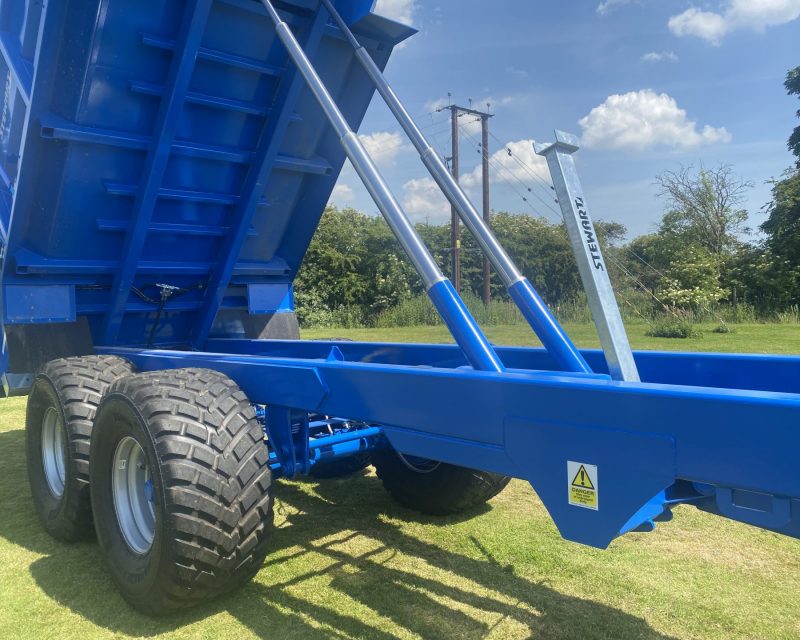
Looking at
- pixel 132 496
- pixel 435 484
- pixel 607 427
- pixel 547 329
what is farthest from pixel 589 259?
pixel 132 496

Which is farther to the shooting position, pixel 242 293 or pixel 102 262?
pixel 242 293

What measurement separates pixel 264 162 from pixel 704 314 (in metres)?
16.0

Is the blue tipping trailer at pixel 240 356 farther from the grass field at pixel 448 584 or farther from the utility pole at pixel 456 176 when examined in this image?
the utility pole at pixel 456 176

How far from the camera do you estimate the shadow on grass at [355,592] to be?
2.88 metres

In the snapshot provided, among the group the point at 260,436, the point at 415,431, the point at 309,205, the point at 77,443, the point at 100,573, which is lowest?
the point at 100,573

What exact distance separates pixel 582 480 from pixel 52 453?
3.57m

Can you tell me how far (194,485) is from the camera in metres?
2.73

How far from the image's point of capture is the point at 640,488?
1812 mm

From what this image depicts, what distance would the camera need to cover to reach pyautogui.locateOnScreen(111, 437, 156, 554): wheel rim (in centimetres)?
328

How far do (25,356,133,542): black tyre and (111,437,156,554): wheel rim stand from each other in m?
0.40

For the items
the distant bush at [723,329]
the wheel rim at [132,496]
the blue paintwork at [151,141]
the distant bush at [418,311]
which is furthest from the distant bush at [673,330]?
the wheel rim at [132,496]

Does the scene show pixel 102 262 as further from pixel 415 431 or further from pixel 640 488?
pixel 640 488

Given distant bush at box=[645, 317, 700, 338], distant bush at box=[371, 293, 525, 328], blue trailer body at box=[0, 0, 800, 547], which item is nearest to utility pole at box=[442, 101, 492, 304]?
distant bush at box=[371, 293, 525, 328]

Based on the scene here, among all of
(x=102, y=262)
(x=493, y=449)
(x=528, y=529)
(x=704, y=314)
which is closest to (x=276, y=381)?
(x=493, y=449)
